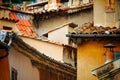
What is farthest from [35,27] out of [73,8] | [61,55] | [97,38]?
[97,38]

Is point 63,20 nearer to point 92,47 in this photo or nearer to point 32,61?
point 92,47

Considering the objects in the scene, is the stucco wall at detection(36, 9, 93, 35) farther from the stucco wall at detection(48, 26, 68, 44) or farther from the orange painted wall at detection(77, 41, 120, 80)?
the orange painted wall at detection(77, 41, 120, 80)

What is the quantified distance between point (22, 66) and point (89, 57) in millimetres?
3414

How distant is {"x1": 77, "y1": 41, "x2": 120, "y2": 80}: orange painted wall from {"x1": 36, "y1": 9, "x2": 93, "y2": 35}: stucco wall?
747 centimetres

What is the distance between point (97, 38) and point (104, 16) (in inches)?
106

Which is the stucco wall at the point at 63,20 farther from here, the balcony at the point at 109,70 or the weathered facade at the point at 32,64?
the balcony at the point at 109,70

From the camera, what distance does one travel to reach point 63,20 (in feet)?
103

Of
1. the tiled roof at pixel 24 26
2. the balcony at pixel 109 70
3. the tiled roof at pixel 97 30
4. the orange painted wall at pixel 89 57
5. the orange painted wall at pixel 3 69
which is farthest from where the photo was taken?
the tiled roof at pixel 24 26

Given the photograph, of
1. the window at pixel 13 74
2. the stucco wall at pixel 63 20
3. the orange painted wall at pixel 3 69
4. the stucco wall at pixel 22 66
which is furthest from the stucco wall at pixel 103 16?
the orange painted wall at pixel 3 69

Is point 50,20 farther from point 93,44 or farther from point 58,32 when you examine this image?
point 93,44

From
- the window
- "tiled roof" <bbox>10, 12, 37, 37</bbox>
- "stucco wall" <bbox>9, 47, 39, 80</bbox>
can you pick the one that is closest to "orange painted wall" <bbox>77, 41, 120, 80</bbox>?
"stucco wall" <bbox>9, 47, 39, 80</bbox>

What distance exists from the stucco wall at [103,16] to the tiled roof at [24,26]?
22.1 ft

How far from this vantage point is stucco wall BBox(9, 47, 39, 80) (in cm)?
1863

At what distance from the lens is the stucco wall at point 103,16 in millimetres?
23281
